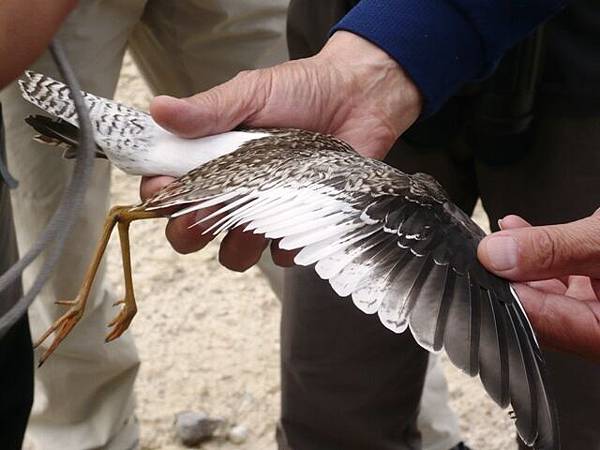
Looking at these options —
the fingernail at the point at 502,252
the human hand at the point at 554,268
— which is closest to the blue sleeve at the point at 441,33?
the human hand at the point at 554,268

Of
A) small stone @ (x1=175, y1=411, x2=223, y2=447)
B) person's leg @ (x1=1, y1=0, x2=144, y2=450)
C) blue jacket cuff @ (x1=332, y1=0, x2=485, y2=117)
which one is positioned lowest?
small stone @ (x1=175, y1=411, x2=223, y2=447)

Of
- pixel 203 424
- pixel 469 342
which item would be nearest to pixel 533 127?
pixel 469 342

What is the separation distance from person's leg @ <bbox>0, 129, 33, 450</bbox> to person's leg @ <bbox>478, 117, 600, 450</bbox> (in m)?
0.85

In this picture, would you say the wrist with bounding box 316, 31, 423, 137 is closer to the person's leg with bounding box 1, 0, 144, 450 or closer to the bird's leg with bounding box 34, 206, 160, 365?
the bird's leg with bounding box 34, 206, 160, 365

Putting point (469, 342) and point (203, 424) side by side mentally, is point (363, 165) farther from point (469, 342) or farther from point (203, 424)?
point (203, 424)

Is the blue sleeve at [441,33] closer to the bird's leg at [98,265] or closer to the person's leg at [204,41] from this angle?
the bird's leg at [98,265]

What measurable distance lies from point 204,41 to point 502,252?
47.1 inches

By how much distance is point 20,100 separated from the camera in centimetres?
241

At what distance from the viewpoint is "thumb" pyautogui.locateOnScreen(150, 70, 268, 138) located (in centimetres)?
174

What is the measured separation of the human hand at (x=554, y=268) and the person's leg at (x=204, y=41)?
3.41 ft

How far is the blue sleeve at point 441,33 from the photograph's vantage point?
6.07 feet

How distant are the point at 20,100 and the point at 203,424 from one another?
100 cm

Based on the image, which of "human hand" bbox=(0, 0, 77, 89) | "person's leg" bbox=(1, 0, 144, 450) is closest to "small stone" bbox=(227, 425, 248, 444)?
"person's leg" bbox=(1, 0, 144, 450)

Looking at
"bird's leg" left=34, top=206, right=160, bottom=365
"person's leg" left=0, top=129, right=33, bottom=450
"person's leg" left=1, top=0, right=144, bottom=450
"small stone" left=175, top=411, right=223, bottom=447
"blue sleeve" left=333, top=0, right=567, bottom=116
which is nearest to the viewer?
"bird's leg" left=34, top=206, right=160, bottom=365
